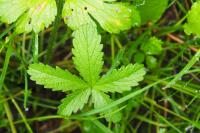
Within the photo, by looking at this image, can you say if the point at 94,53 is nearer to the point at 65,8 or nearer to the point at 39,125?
the point at 65,8

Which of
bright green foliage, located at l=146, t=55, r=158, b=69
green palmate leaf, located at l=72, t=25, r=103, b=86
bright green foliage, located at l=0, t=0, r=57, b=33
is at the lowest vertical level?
bright green foliage, located at l=146, t=55, r=158, b=69

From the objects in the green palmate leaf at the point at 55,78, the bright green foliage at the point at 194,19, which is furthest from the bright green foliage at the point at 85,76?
the bright green foliage at the point at 194,19

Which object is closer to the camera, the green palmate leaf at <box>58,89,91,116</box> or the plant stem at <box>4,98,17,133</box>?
the green palmate leaf at <box>58,89,91,116</box>

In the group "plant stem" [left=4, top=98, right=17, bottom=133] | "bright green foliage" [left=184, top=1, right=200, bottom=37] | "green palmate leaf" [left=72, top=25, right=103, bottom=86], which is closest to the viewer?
"green palmate leaf" [left=72, top=25, right=103, bottom=86]

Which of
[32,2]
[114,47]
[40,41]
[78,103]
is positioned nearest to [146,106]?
[114,47]

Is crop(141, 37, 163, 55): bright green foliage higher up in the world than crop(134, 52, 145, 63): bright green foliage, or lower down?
higher up

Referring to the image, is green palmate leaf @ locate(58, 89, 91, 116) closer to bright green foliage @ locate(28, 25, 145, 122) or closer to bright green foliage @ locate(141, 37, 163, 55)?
bright green foliage @ locate(28, 25, 145, 122)

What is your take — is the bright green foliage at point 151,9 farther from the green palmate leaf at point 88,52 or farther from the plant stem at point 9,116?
the plant stem at point 9,116

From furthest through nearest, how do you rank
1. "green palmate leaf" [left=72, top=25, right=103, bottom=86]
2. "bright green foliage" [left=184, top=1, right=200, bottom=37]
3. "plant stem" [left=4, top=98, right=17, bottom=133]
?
"plant stem" [left=4, top=98, right=17, bottom=133]
"bright green foliage" [left=184, top=1, right=200, bottom=37]
"green palmate leaf" [left=72, top=25, right=103, bottom=86]

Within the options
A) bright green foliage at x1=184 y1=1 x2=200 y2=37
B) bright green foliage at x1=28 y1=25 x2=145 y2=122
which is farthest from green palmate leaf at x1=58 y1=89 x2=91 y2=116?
bright green foliage at x1=184 y1=1 x2=200 y2=37
